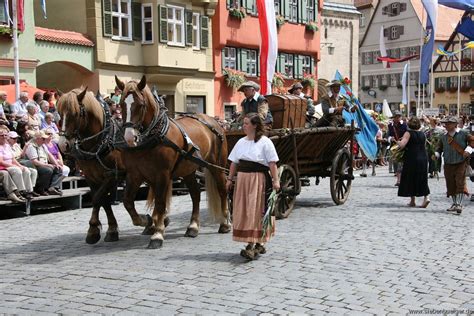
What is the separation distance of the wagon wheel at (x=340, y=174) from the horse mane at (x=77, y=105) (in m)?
4.98

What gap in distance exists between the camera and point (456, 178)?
11.7 metres

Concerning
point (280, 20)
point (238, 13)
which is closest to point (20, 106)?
point (238, 13)

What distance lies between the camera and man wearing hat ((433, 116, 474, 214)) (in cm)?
1159

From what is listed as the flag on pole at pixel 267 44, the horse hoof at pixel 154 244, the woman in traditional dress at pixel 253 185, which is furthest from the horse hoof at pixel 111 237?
the flag on pole at pixel 267 44

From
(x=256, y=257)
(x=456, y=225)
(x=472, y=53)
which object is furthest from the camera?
(x=472, y=53)

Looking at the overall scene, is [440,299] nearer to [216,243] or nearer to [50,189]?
[216,243]

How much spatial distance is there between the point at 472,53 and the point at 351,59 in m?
20.7

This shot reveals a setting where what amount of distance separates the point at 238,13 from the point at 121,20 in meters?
7.06

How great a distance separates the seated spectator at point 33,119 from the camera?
12.8 m

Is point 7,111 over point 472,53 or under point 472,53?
under

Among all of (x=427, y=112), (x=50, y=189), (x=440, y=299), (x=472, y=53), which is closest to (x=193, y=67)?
(x=427, y=112)

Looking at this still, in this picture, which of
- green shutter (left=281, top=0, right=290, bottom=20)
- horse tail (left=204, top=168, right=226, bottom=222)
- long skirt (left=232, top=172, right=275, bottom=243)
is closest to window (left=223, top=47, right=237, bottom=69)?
green shutter (left=281, top=0, right=290, bottom=20)

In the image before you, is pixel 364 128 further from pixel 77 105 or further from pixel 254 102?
pixel 77 105

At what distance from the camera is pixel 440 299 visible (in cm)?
577
